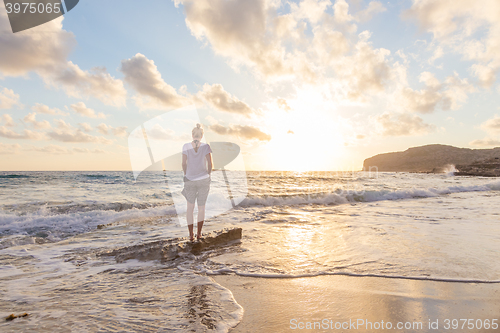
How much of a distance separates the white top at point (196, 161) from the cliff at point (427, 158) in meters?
110

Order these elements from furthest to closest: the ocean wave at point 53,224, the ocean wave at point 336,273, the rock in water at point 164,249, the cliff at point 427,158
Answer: the cliff at point 427,158 → the ocean wave at point 53,224 → the rock in water at point 164,249 → the ocean wave at point 336,273

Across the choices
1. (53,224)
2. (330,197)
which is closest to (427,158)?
(330,197)

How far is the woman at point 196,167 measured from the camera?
16.0ft

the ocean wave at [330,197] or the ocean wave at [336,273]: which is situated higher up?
the ocean wave at [336,273]

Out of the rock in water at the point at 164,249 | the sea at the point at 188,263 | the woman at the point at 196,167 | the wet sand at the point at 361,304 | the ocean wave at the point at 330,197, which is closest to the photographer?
the wet sand at the point at 361,304

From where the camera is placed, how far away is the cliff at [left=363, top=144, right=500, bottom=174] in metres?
94.3

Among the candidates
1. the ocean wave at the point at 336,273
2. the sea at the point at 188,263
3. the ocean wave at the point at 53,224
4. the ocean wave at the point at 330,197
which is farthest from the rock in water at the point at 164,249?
the ocean wave at the point at 330,197

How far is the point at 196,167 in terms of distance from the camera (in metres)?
4.89

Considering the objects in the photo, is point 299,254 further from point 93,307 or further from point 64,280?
point 64,280

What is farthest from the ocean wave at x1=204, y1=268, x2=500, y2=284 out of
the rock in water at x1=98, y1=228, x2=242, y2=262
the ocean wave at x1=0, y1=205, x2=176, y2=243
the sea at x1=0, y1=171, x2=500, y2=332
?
the ocean wave at x1=0, y1=205, x2=176, y2=243

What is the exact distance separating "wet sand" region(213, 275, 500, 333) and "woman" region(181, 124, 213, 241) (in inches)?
85.2

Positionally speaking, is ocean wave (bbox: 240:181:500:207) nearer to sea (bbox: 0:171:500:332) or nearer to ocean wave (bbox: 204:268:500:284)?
sea (bbox: 0:171:500:332)

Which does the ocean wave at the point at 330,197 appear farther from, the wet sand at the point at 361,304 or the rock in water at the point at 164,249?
the wet sand at the point at 361,304

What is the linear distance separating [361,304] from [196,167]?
3704 mm
